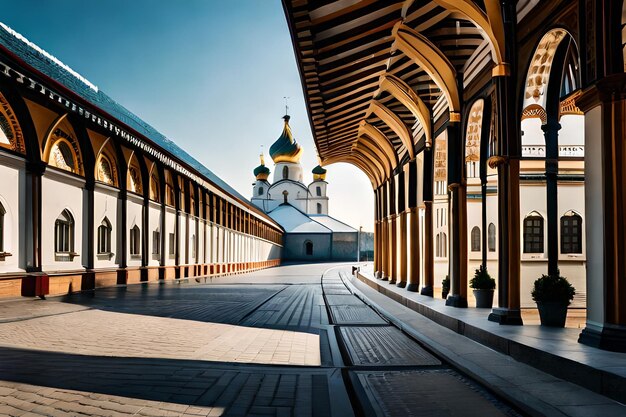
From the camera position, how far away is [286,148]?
87.4 metres

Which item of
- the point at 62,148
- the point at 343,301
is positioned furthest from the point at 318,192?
the point at 62,148

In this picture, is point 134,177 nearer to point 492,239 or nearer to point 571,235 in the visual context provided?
point 492,239

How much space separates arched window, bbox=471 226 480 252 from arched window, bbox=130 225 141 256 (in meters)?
11.7

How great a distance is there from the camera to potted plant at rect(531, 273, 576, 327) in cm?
813

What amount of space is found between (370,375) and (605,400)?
83.5 inches

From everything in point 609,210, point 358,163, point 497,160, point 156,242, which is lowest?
point 156,242

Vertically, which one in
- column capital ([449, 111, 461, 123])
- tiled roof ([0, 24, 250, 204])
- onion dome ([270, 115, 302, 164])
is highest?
onion dome ([270, 115, 302, 164])

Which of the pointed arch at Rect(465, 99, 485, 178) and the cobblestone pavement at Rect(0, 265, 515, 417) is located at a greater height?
the pointed arch at Rect(465, 99, 485, 178)

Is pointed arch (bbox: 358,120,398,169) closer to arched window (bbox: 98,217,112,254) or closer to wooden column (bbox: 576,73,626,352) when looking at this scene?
arched window (bbox: 98,217,112,254)

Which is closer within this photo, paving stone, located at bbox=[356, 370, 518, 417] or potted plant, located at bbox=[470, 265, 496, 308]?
paving stone, located at bbox=[356, 370, 518, 417]

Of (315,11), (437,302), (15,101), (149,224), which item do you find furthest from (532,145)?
(15,101)

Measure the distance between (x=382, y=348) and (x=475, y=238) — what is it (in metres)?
15.7

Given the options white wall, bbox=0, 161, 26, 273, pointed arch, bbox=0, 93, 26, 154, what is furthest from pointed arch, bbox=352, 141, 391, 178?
white wall, bbox=0, 161, 26, 273

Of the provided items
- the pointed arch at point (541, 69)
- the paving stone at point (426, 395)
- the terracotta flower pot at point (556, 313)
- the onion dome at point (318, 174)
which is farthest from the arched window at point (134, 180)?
the onion dome at point (318, 174)
